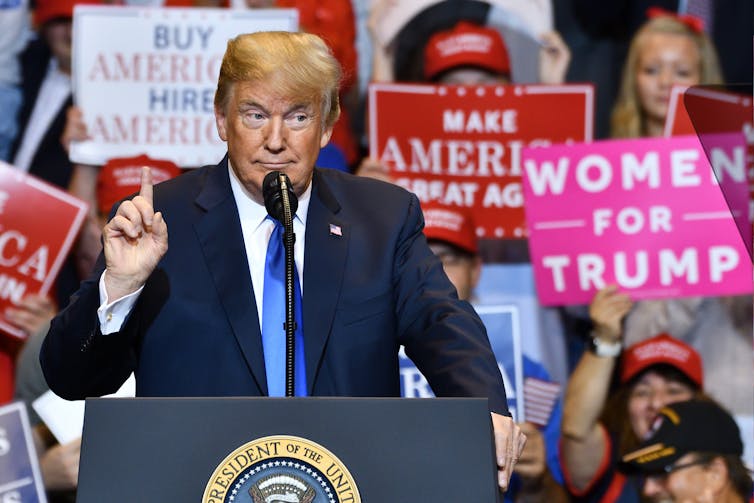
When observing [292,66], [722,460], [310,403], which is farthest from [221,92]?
[722,460]

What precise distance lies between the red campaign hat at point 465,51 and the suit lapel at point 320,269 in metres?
2.73

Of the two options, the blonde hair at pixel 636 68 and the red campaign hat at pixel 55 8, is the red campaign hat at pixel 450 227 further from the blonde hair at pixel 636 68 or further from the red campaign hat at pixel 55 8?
the red campaign hat at pixel 55 8

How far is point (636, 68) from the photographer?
4.99 meters

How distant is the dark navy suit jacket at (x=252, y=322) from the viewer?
2.08 m

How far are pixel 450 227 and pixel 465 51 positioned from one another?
2.44ft

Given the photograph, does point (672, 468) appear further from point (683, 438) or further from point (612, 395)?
point (612, 395)

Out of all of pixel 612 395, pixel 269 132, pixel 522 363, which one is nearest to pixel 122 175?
pixel 522 363

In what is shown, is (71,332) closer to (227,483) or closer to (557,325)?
(227,483)

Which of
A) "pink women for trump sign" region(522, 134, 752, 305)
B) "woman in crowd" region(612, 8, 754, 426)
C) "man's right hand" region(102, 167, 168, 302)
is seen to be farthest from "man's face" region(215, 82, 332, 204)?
"woman in crowd" region(612, 8, 754, 426)

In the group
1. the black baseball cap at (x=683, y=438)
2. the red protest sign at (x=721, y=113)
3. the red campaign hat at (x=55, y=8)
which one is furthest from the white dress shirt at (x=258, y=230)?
the red campaign hat at (x=55, y=8)

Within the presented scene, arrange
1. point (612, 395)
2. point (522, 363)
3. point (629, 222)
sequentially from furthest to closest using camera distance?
point (612, 395), point (629, 222), point (522, 363)

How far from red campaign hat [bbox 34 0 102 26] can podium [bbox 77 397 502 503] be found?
345cm

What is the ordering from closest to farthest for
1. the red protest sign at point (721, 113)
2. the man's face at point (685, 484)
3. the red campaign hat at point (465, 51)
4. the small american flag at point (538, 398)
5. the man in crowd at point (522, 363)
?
the red protest sign at point (721, 113), the man's face at point (685, 484), the man in crowd at point (522, 363), the small american flag at point (538, 398), the red campaign hat at point (465, 51)

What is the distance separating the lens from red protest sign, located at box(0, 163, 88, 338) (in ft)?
14.4
